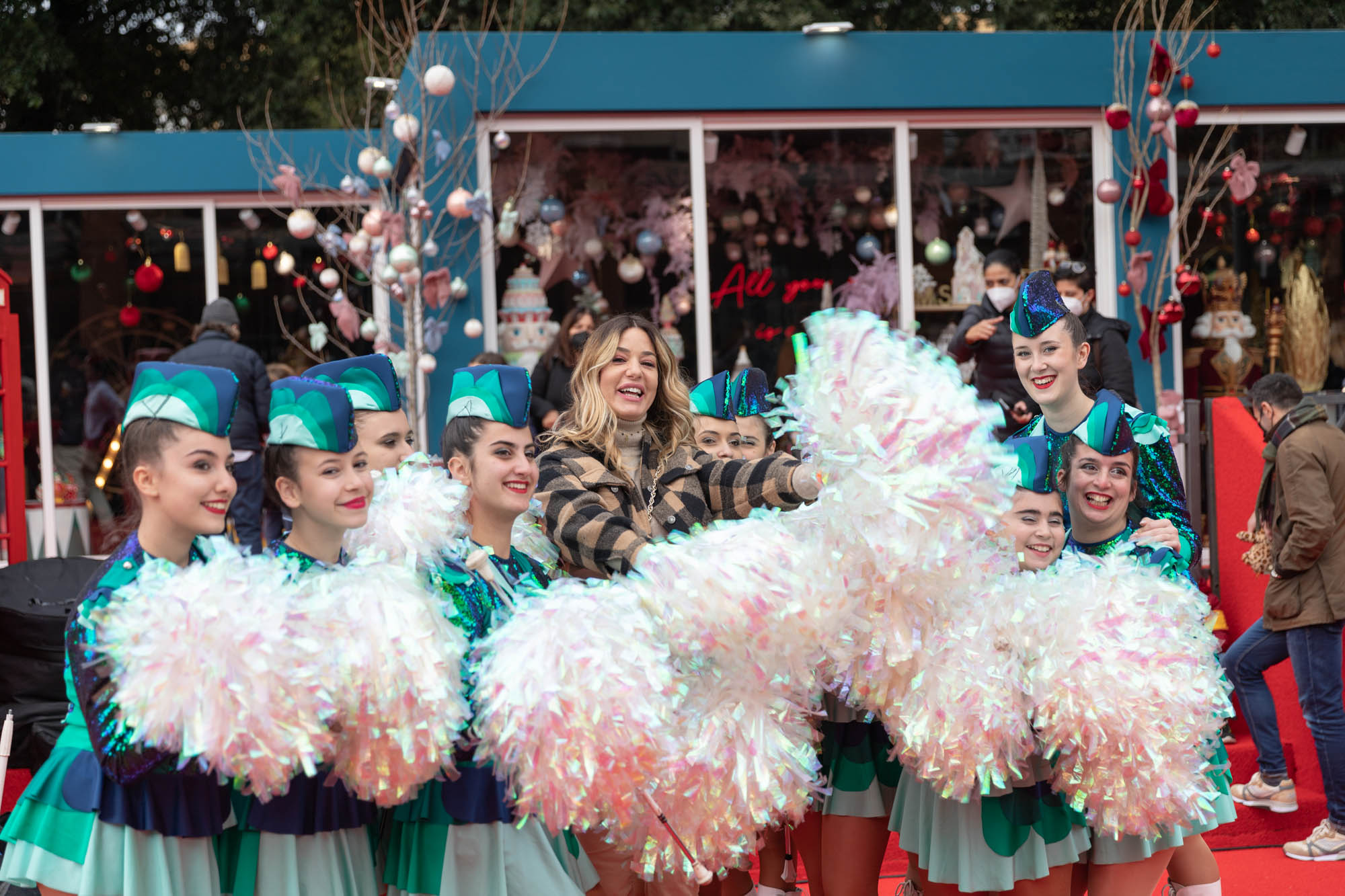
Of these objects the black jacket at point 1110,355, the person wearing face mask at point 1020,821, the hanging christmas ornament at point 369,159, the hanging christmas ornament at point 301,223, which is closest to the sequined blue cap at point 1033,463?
the person wearing face mask at point 1020,821

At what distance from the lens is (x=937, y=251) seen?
7625 mm

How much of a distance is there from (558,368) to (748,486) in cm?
375

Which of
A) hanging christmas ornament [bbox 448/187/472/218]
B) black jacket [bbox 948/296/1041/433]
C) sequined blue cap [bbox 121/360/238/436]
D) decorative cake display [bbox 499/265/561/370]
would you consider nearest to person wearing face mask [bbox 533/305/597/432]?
decorative cake display [bbox 499/265/561/370]

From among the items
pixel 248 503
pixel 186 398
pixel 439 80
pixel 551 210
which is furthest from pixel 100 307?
pixel 186 398

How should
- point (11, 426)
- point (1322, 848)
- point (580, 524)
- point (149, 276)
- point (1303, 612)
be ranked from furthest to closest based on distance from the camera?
point (149, 276) → point (11, 426) → point (1303, 612) → point (1322, 848) → point (580, 524)

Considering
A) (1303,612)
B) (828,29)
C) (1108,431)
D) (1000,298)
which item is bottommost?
(1303,612)

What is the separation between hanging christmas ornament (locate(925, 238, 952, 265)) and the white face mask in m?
1.48

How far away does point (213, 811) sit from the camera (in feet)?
7.48

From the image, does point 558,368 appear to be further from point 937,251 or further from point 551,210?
point 937,251

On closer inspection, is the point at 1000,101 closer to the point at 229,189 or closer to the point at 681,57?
the point at 681,57

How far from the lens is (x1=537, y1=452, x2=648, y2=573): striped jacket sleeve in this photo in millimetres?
2562

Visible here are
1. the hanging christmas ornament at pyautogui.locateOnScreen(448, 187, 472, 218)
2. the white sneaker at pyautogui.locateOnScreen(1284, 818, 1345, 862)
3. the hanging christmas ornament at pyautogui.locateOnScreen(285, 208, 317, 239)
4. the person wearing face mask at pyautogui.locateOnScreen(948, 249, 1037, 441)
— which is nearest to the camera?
the white sneaker at pyautogui.locateOnScreen(1284, 818, 1345, 862)

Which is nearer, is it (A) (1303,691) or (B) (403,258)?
(A) (1303,691)

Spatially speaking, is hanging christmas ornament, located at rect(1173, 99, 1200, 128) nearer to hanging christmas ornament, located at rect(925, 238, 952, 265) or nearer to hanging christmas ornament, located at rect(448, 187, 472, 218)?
hanging christmas ornament, located at rect(925, 238, 952, 265)
